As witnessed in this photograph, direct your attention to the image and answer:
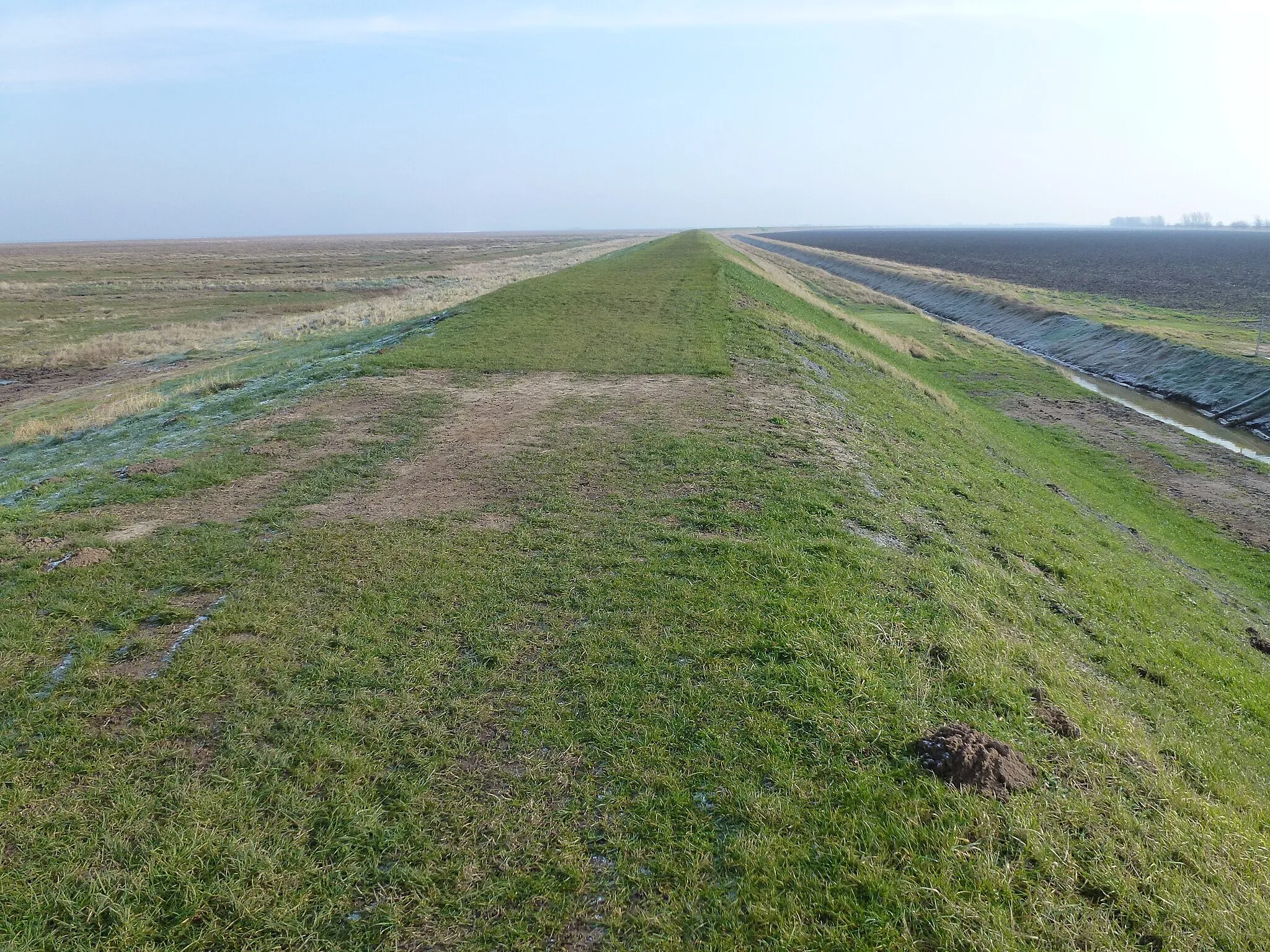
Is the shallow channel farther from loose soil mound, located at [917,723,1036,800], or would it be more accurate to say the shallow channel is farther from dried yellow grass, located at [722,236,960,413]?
loose soil mound, located at [917,723,1036,800]

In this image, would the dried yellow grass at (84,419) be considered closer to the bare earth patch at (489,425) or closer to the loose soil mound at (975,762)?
the bare earth patch at (489,425)

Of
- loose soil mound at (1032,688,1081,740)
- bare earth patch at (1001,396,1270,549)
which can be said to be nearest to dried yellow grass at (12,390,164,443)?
loose soil mound at (1032,688,1081,740)

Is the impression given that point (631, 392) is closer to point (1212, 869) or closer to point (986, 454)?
point (986, 454)

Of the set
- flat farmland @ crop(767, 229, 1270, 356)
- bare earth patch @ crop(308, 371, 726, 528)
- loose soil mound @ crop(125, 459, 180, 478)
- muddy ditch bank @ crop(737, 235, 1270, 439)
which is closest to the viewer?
bare earth patch @ crop(308, 371, 726, 528)

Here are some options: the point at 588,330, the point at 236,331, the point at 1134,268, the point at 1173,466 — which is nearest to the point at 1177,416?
the point at 1173,466

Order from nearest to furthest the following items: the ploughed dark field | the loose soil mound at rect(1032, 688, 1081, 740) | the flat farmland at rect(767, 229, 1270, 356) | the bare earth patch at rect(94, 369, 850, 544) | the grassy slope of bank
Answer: the grassy slope of bank, the loose soil mound at rect(1032, 688, 1081, 740), the bare earth patch at rect(94, 369, 850, 544), the flat farmland at rect(767, 229, 1270, 356), the ploughed dark field

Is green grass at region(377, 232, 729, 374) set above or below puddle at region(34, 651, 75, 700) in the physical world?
above

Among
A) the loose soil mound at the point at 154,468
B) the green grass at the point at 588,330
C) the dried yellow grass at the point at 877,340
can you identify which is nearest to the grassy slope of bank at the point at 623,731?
the loose soil mound at the point at 154,468
